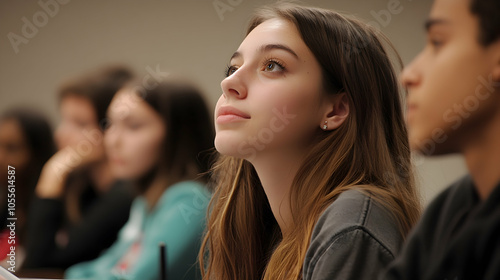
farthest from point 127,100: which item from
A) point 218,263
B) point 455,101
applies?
point 455,101

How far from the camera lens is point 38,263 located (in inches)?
79.4

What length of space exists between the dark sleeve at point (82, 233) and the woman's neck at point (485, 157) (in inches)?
67.6

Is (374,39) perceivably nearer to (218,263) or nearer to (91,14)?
(218,263)

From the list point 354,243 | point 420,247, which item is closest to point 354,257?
point 354,243

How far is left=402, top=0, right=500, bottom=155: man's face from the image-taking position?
0.38 m

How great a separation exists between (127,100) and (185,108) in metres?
0.23

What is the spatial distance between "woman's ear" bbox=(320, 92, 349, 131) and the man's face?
37 cm

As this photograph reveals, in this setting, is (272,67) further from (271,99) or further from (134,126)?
(134,126)

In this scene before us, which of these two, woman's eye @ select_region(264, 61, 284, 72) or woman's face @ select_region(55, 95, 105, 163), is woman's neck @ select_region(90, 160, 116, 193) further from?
woman's eye @ select_region(264, 61, 284, 72)

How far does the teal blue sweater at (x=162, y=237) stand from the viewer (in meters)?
1.64

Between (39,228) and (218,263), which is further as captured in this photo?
(39,228)

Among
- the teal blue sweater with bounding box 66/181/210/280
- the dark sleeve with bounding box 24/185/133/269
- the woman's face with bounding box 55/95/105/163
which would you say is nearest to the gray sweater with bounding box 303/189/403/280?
the teal blue sweater with bounding box 66/181/210/280

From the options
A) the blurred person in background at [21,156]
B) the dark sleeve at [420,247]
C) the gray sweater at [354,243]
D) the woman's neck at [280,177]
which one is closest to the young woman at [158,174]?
the blurred person in background at [21,156]

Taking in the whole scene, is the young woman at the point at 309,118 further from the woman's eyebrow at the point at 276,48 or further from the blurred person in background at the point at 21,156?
the blurred person in background at the point at 21,156
